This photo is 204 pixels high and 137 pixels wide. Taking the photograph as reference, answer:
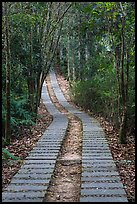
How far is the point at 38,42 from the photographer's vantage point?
1273 cm

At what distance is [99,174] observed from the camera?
5129 millimetres

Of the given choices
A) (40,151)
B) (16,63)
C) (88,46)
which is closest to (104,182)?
(40,151)

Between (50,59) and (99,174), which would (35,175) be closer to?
(99,174)

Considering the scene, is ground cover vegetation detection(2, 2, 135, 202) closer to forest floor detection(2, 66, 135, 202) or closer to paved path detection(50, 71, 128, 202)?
forest floor detection(2, 66, 135, 202)

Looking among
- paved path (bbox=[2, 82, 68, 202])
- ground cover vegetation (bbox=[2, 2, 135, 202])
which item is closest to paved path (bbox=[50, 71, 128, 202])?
paved path (bbox=[2, 82, 68, 202])

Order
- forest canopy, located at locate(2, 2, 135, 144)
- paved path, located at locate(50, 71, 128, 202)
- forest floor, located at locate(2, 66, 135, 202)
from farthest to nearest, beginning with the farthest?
forest canopy, located at locate(2, 2, 135, 144), forest floor, located at locate(2, 66, 135, 202), paved path, located at locate(50, 71, 128, 202)

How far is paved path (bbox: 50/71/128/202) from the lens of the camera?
4152 mm

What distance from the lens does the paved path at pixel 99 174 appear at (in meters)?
4.15

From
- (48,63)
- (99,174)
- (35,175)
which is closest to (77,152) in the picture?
(99,174)

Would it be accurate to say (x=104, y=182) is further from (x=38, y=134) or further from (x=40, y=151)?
(x=38, y=134)

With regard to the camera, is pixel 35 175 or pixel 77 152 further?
pixel 77 152

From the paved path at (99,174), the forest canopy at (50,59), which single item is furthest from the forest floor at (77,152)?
the forest canopy at (50,59)

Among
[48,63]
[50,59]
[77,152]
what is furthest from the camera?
[50,59]

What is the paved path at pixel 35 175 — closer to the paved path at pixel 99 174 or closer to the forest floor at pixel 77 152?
the forest floor at pixel 77 152
